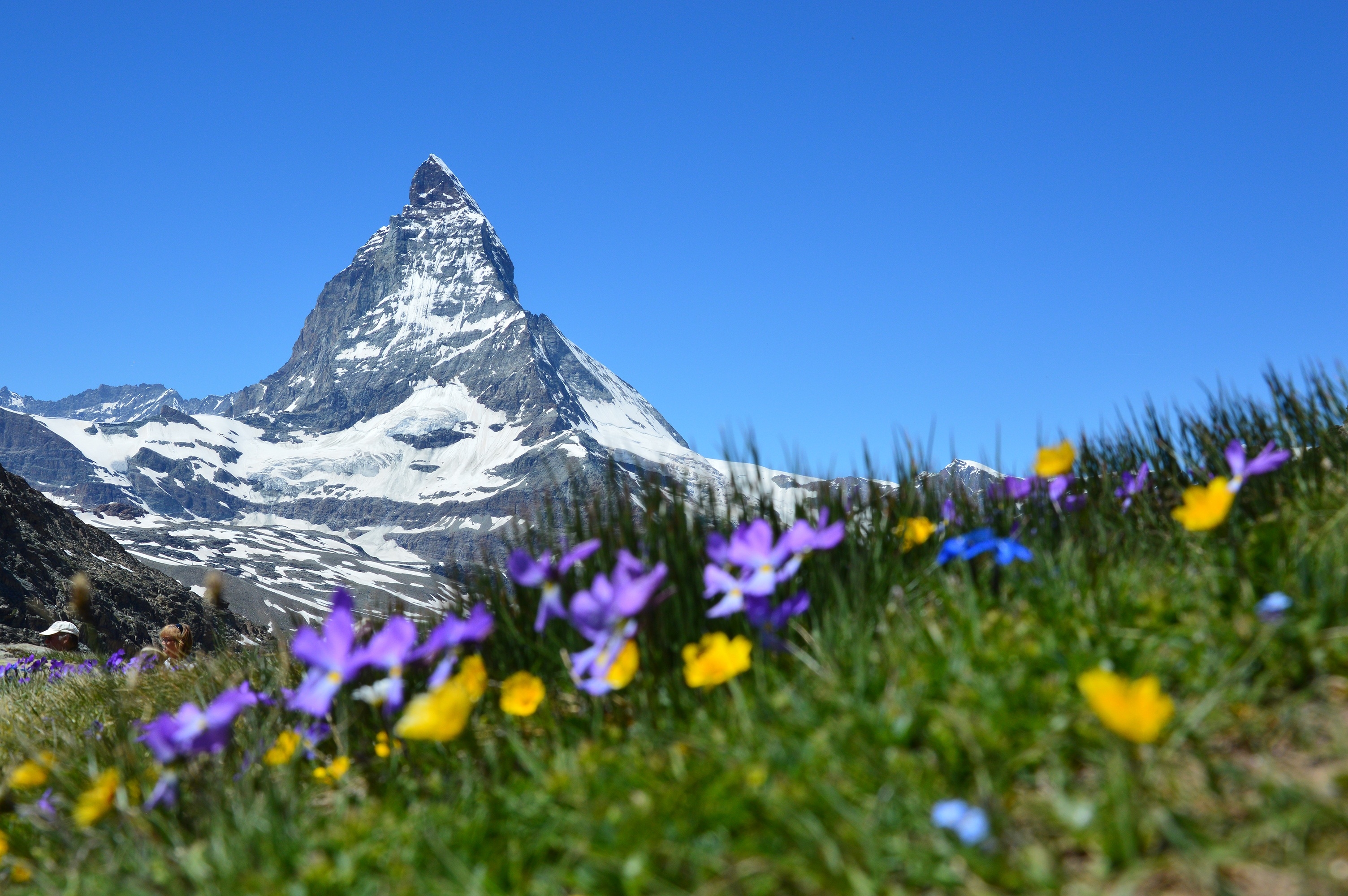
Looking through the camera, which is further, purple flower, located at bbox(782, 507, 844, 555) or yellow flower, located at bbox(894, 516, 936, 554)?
yellow flower, located at bbox(894, 516, 936, 554)

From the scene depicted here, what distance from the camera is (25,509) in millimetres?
13805

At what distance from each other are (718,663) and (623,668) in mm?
236

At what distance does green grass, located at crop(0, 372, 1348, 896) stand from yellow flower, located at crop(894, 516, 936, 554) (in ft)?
0.19

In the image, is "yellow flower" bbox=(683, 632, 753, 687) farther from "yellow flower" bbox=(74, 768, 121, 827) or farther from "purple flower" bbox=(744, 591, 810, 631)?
"yellow flower" bbox=(74, 768, 121, 827)

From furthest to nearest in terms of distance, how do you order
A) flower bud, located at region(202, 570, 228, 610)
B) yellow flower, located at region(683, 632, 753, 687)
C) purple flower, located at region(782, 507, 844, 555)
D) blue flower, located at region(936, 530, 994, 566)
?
flower bud, located at region(202, 570, 228, 610), blue flower, located at region(936, 530, 994, 566), purple flower, located at region(782, 507, 844, 555), yellow flower, located at region(683, 632, 753, 687)

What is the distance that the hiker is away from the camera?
710 cm

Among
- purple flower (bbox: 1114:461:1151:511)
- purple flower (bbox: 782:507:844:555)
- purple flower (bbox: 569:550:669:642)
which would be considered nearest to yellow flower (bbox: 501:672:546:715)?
purple flower (bbox: 569:550:669:642)

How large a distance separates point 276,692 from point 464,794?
1787 millimetres

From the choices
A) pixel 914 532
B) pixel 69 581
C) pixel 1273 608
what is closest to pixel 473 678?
pixel 914 532

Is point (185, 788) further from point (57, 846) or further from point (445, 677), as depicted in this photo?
point (445, 677)

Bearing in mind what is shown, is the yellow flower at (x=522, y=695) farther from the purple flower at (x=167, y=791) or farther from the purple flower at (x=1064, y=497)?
the purple flower at (x=1064, y=497)

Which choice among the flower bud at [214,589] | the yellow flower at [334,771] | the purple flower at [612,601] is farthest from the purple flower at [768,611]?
the flower bud at [214,589]

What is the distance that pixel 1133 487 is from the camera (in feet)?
10.8

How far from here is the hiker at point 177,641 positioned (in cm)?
710
